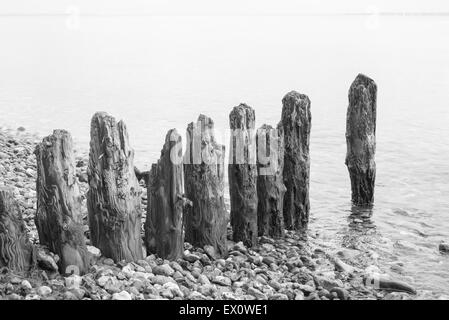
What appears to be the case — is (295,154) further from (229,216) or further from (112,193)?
(112,193)

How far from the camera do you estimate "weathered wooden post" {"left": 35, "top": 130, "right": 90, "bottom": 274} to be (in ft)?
29.1

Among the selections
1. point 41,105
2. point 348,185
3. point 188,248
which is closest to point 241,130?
point 188,248

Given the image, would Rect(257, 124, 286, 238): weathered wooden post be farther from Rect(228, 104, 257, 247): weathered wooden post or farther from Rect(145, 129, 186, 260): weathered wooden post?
Rect(145, 129, 186, 260): weathered wooden post

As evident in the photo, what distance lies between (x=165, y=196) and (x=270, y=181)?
2.15 meters

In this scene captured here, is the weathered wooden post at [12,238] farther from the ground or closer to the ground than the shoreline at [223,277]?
farther from the ground

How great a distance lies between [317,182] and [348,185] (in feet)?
2.46

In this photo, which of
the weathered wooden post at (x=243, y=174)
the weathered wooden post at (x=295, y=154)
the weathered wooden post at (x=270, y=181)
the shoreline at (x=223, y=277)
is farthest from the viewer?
the weathered wooden post at (x=295, y=154)

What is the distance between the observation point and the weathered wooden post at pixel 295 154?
1173 centimetres

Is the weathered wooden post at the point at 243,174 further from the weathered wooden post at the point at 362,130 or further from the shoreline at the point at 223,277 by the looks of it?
the weathered wooden post at the point at 362,130

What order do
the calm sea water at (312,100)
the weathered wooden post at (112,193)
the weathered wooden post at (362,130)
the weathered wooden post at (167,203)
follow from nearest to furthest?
the weathered wooden post at (112,193) → the weathered wooden post at (167,203) → the weathered wooden post at (362,130) → the calm sea water at (312,100)

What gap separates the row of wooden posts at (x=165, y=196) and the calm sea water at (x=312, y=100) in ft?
5.67

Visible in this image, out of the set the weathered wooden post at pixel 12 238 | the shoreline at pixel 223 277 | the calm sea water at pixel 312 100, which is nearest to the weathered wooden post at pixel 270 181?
the shoreline at pixel 223 277

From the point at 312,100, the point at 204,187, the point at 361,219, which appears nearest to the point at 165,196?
the point at 204,187

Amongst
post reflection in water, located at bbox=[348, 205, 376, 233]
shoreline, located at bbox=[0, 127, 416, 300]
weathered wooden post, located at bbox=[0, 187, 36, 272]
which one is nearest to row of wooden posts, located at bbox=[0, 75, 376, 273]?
weathered wooden post, located at bbox=[0, 187, 36, 272]
